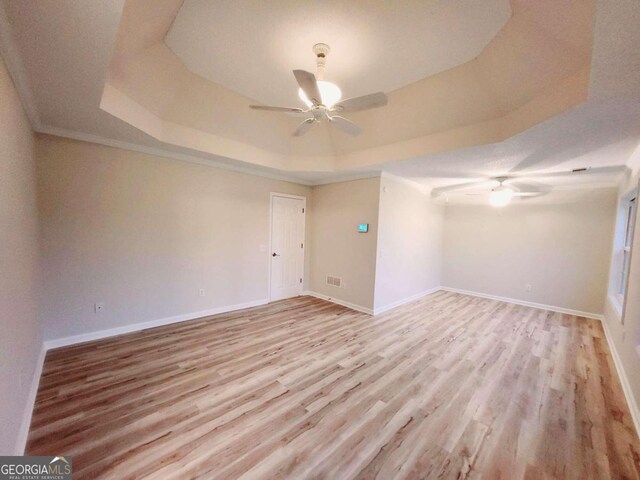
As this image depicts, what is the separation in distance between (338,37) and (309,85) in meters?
0.64

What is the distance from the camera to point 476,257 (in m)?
6.10

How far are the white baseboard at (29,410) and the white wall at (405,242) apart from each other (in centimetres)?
417

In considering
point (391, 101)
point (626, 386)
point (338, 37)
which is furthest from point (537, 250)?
point (338, 37)

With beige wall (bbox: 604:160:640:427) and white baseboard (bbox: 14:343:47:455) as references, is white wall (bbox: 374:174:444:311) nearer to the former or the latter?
beige wall (bbox: 604:160:640:427)

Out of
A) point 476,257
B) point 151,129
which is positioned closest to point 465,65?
point 151,129

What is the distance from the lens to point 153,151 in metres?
3.49

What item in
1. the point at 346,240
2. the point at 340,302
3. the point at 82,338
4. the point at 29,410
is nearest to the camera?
the point at 29,410

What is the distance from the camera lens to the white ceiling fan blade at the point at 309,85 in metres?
1.80

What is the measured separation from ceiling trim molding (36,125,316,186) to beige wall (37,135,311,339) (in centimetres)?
7

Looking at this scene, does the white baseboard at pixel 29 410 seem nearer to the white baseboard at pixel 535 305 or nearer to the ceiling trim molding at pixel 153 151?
the ceiling trim molding at pixel 153 151

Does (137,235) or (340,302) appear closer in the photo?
(137,235)

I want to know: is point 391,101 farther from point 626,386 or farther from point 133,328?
point 133,328

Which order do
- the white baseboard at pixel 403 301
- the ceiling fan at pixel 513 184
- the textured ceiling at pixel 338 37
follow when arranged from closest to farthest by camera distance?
the textured ceiling at pixel 338 37
the ceiling fan at pixel 513 184
the white baseboard at pixel 403 301

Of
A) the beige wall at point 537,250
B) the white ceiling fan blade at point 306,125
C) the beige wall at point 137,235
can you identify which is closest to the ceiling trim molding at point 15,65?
the beige wall at point 137,235
